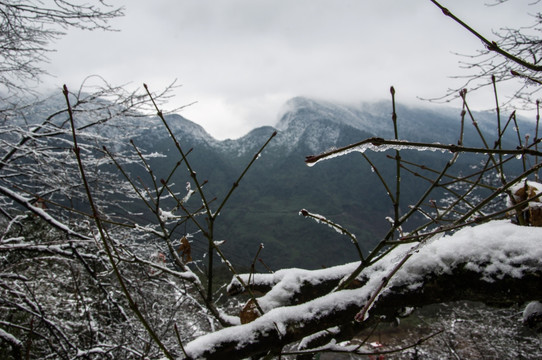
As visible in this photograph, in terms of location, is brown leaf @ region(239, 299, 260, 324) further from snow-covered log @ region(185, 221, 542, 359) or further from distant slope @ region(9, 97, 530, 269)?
distant slope @ region(9, 97, 530, 269)

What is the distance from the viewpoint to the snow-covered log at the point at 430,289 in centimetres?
105

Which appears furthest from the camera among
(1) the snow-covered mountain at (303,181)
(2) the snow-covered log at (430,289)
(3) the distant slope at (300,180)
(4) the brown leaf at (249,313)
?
(1) the snow-covered mountain at (303,181)

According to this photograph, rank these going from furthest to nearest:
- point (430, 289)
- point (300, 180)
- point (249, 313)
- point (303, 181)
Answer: point (300, 180)
point (303, 181)
point (249, 313)
point (430, 289)

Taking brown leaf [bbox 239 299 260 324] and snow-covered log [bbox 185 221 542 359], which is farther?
brown leaf [bbox 239 299 260 324]

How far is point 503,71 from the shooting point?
3330 millimetres

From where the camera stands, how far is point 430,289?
1171 mm

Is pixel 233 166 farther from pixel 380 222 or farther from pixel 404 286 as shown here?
pixel 404 286

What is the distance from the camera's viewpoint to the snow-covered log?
105 centimetres

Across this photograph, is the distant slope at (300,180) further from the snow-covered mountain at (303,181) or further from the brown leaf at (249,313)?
the brown leaf at (249,313)

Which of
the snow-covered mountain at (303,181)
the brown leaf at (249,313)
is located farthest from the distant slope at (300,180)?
the brown leaf at (249,313)

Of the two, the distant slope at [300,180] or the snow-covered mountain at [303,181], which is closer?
the distant slope at [300,180]

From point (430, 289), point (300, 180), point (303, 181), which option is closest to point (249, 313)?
point (430, 289)

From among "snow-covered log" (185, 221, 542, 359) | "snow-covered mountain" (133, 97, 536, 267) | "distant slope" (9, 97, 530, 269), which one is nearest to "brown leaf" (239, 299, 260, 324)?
"snow-covered log" (185, 221, 542, 359)

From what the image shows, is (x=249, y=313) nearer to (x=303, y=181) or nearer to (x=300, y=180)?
(x=303, y=181)
